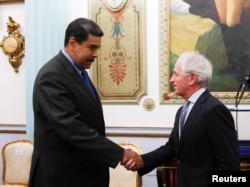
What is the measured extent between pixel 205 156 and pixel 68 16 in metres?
2.81

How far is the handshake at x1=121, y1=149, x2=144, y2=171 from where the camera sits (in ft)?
8.45

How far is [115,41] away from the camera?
4414 mm

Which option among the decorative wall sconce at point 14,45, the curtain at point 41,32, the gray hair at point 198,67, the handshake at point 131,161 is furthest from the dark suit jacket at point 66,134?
the decorative wall sconce at point 14,45

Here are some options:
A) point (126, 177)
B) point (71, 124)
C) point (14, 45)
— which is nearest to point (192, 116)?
point (71, 124)

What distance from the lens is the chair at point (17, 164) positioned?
4.20m

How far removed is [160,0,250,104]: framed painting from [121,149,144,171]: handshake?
5.24 feet

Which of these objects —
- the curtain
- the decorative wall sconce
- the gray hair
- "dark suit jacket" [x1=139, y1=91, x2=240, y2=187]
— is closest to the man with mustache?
"dark suit jacket" [x1=139, y1=91, x2=240, y2=187]

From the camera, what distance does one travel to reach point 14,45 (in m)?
4.71

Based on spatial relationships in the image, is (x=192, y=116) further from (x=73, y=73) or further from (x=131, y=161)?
(x=73, y=73)

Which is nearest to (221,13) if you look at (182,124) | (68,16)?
(68,16)

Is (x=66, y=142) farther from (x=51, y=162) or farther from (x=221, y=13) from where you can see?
(x=221, y=13)

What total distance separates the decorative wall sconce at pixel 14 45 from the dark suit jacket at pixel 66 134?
2.42 metres

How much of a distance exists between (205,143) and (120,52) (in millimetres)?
2317

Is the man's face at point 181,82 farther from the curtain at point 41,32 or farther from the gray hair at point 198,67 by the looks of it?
the curtain at point 41,32
